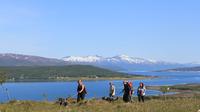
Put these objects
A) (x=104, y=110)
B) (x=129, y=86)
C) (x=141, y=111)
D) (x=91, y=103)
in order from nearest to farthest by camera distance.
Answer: (x=141, y=111)
(x=104, y=110)
(x=91, y=103)
(x=129, y=86)

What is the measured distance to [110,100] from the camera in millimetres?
40969

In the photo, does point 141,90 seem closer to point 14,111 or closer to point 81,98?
point 81,98

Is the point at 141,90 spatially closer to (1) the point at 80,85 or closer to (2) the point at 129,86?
(2) the point at 129,86

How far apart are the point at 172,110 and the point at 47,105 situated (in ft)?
36.7

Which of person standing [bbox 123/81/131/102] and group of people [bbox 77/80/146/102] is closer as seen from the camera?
group of people [bbox 77/80/146/102]

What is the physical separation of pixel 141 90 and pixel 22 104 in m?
9.83

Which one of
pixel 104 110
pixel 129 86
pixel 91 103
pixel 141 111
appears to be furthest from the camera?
pixel 129 86

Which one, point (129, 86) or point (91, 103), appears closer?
point (91, 103)

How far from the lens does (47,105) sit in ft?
122

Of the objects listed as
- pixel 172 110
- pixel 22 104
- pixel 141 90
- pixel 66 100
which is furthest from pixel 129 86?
pixel 172 110

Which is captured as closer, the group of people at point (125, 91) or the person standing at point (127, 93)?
the group of people at point (125, 91)

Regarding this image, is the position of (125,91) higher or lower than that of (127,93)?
higher

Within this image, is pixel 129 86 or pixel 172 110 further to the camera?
pixel 129 86

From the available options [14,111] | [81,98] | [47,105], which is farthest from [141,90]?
[14,111]
